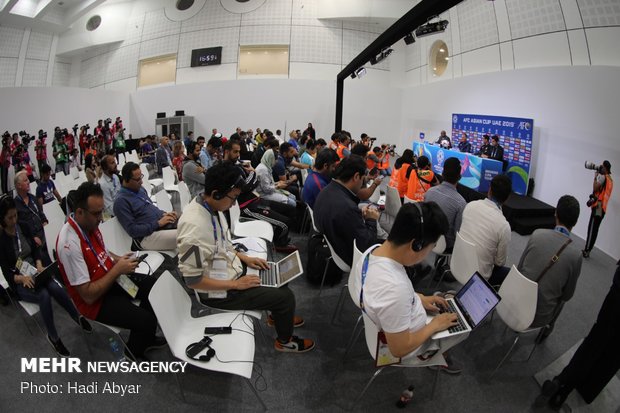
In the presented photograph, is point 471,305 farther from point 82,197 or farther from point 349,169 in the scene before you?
point 82,197

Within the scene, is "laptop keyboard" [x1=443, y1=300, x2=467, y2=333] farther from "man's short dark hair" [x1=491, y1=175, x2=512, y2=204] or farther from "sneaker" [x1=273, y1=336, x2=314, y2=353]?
"man's short dark hair" [x1=491, y1=175, x2=512, y2=204]

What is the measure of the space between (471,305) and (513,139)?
24.5 feet


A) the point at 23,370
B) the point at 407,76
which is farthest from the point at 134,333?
the point at 407,76

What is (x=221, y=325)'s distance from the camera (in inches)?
85.2

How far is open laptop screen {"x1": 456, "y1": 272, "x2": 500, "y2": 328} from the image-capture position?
72.7 inches

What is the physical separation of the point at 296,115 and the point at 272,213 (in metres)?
10.7

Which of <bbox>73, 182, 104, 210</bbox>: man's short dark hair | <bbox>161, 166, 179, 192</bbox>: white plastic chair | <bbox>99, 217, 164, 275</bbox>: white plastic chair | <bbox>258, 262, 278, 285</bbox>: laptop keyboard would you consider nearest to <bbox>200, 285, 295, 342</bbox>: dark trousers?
<bbox>258, 262, 278, 285</bbox>: laptop keyboard

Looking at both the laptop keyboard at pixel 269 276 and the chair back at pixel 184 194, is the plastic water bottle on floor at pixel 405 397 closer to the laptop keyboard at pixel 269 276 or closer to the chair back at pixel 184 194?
the laptop keyboard at pixel 269 276

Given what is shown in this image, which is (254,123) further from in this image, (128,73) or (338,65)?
(128,73)

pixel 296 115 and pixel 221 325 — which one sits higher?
pixel 296 115

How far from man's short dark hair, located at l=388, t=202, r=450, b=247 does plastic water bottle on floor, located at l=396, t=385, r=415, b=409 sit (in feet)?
3.90

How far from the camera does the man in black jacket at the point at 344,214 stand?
9.18 ft

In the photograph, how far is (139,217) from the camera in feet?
10.7

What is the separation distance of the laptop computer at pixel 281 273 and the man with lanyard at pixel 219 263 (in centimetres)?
7
